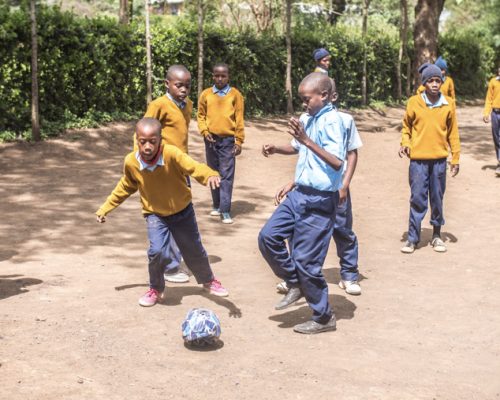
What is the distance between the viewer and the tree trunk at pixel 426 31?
22.1 m

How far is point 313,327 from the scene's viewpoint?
6105mm

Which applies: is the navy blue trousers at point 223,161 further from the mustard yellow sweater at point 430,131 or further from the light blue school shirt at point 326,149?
the light blue school shirt at point 326,149

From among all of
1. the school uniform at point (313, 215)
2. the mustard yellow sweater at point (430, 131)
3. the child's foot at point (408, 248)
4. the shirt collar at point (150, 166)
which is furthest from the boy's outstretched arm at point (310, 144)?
the child's foot at point (408, 248)

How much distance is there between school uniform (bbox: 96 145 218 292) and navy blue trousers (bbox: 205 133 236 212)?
3.52m

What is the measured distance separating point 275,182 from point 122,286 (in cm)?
668

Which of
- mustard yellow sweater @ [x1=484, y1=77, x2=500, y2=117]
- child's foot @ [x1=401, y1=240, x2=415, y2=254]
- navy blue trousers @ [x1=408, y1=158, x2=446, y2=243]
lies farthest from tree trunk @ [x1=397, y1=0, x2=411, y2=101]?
child's foot @ [x1=401, y1=240, x2=415, y2=254]

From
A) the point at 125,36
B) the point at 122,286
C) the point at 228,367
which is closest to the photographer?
the point at 228,367

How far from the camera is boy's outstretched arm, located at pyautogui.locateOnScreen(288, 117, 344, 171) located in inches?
217

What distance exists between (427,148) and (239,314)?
3379mm

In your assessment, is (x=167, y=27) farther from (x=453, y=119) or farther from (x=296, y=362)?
(x=296, y=362)

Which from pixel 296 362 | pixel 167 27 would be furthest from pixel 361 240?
pixel 167 27

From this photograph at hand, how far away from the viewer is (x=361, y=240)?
31.2 ft

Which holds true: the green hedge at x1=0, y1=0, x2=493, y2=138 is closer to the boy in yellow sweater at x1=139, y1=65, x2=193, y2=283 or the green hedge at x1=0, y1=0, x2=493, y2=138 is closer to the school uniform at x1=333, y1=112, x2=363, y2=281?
the boy in yellow sweater at x1=139, y1=65, x2=193, y2=283

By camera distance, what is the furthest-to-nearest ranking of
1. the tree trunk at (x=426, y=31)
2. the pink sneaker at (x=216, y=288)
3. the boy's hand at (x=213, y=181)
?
1. the tree trunk at (x=426, y=31)
2. the pink sneaker at (x=216, y=288)
3. the boy's hand at (x=213, y=181)
